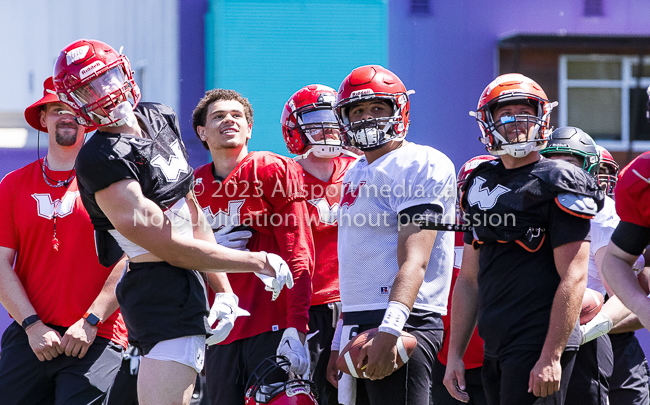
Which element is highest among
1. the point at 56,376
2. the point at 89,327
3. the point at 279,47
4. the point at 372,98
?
the point at 279,47

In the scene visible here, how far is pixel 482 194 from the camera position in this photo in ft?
10.4

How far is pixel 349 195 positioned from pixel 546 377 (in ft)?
3.75

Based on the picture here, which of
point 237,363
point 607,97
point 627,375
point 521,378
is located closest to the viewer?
point 521,378

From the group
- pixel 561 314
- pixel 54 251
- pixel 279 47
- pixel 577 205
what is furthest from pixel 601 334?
pixel 279 47

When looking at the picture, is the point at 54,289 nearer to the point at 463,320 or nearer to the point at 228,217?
the point at 228,217

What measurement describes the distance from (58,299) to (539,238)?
106 inches

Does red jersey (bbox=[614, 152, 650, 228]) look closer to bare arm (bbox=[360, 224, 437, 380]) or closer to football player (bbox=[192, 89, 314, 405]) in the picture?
bare arm (bbox=[360, 224, 437, 380])

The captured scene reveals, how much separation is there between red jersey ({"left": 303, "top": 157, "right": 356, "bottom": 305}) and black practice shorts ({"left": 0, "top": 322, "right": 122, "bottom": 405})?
1.24m

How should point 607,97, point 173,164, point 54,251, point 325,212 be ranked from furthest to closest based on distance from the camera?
1. point 607,97
2. point 325,212
3. point 54,251
4. point 173,164

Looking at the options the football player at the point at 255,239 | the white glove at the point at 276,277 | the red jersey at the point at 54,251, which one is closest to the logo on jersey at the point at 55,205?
the red jersey at the point at 54,251

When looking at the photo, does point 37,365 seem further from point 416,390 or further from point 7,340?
A: point 416,390

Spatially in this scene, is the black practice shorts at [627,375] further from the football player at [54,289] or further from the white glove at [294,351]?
the football player at [54,289]

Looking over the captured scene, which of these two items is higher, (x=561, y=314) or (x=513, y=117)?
(x=513, y=117)

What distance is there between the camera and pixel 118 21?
707 centimetres
